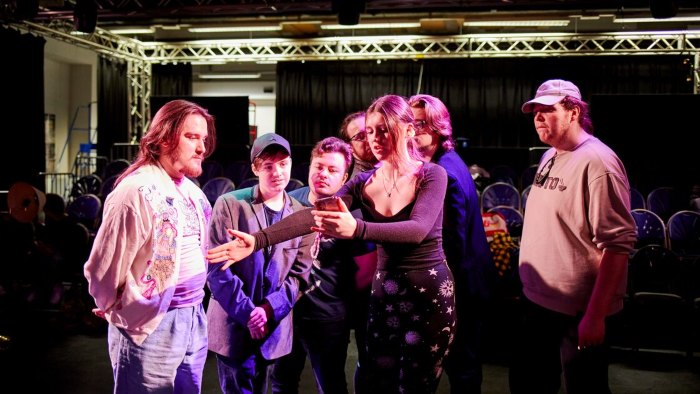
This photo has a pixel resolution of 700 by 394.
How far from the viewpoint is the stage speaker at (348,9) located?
910 cm

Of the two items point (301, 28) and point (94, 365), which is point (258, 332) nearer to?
point (94, 365)

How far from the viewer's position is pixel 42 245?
20.6 ft

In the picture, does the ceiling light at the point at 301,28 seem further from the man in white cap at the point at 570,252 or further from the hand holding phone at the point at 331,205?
the hand holding phone at the point at 331,205

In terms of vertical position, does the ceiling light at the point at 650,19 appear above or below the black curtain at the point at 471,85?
above

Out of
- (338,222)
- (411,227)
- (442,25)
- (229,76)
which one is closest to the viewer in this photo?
(338,222)

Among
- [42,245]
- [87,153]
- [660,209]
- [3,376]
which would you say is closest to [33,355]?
[3,376]

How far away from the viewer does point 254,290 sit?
107 inches

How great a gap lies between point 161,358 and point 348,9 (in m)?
7.90

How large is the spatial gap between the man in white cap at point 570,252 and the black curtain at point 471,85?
1053 centimetres

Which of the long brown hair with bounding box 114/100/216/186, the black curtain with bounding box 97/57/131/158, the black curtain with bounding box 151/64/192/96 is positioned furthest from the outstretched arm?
the black curtain with bounding box 151/64/192/96

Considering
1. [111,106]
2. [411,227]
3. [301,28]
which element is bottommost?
[411,227]

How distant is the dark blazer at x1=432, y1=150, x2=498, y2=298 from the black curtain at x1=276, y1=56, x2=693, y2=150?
10.3 m

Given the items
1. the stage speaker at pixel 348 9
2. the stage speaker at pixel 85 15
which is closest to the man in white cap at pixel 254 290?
the stage speaker at pixel 348 9

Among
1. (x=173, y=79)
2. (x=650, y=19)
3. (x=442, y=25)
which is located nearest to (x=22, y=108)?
(x=173, y=79)
